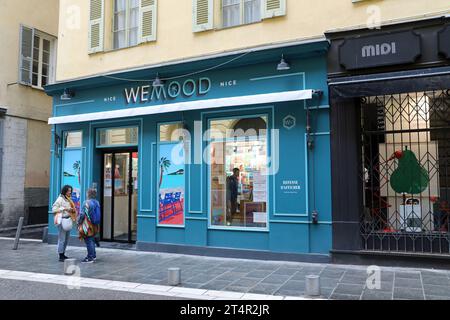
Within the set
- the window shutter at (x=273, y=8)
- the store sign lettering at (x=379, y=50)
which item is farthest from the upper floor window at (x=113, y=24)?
the store sign lettering at (x=379, y=50)

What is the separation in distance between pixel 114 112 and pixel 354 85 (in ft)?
19.3

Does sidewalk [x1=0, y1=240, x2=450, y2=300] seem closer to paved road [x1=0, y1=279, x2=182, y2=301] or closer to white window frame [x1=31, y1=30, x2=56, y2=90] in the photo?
paved road [x1=0, y1=279, x2=182, y2=301]

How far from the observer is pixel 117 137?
11578mm

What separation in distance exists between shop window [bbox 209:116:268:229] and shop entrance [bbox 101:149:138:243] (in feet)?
8.15

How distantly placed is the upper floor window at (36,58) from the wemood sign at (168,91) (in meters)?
6.07

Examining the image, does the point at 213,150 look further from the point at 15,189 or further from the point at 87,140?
the point at 15,189

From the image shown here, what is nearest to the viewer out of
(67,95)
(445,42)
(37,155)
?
(445,42)

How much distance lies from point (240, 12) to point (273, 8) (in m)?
0.99

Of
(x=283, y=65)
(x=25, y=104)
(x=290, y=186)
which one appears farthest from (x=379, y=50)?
(x=25, y=104)

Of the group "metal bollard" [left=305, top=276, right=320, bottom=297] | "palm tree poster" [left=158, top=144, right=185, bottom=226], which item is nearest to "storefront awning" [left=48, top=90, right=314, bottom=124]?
"palm tree poster" [left=158, top=144, right=185, bottom=226]

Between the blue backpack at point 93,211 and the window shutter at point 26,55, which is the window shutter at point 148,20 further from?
the window shutter at point 26,55

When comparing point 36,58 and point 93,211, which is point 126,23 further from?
point 36,58
